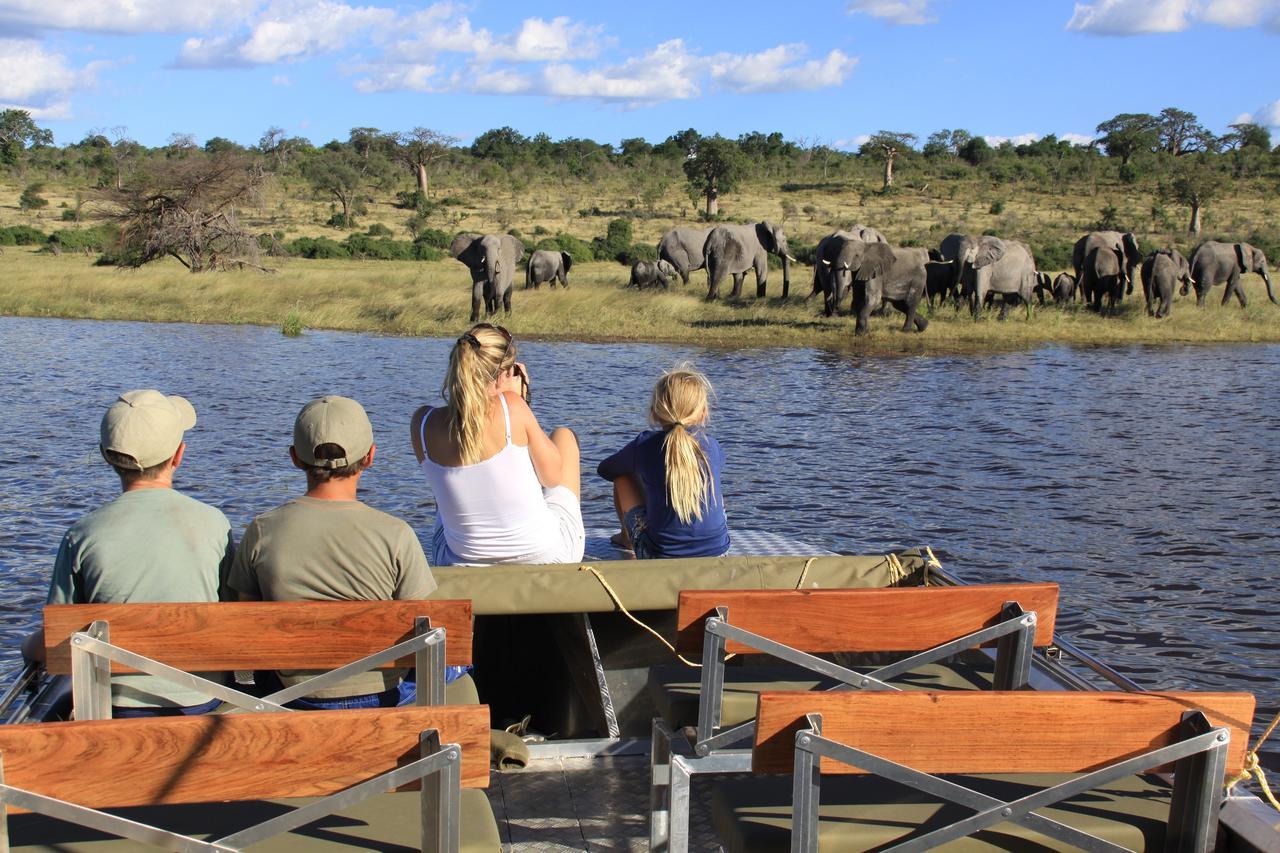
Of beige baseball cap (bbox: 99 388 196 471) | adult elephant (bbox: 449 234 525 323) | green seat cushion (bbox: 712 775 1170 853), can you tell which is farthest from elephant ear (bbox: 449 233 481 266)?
green seat cushion (bbox: 712 775 1170 853)

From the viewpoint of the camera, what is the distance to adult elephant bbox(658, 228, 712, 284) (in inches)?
1249

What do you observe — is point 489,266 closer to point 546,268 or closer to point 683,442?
point 546,268

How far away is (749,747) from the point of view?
3539 millimetres

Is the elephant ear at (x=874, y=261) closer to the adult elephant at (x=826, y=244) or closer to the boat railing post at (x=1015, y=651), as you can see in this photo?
the adult elephant at (x=826, y=244)

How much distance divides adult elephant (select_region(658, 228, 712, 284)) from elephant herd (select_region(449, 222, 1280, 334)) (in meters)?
0.02

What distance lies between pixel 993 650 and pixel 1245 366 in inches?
762

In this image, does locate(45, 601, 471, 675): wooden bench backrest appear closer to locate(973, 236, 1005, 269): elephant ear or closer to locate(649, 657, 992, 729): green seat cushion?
locate(649, 657, 992, 729): green seat cushion

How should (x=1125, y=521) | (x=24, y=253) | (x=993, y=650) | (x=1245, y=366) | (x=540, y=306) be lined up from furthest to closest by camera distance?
(x=24, y=253) → (x=540, y=306) → (x=1245, y=366) → (x=1125, y=521) → (x=993, y=650)

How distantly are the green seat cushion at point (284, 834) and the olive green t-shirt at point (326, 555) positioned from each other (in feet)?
1.94

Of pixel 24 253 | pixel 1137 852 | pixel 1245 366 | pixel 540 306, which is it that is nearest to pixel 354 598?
pixel 1137 852

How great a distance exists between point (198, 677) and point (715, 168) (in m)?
49.1

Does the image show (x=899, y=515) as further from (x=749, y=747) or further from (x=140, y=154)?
(x=140, y=154)

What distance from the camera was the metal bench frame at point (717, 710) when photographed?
10.5ft

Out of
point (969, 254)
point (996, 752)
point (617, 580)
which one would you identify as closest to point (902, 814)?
point (996, 752)
